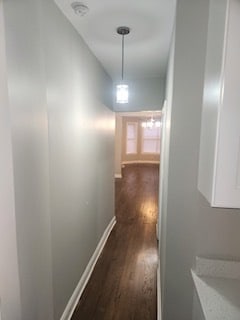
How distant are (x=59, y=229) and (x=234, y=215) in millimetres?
1335

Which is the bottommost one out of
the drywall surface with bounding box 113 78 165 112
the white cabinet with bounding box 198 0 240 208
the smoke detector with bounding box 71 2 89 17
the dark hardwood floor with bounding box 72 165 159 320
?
the dark hardwood floor with bounding box 72 165 159 320

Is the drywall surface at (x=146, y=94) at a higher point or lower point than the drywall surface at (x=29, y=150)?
higher

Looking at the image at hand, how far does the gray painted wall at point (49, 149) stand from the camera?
121cm

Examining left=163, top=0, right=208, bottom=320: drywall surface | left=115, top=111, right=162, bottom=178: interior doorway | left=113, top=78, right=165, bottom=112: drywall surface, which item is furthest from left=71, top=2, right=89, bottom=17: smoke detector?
left=115, top=111, right=162, bottom=178: interior doorway

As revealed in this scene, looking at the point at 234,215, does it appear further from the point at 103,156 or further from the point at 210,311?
the point at 103,156

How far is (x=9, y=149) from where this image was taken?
1114 mm

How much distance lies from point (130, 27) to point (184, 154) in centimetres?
131

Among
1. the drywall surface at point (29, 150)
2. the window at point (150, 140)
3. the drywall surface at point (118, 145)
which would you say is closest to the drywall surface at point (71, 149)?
the drywall surface at point (29, 150)

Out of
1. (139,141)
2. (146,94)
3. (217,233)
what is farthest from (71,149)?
(139,141)

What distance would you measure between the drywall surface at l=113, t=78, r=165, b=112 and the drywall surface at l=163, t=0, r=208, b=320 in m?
1.99

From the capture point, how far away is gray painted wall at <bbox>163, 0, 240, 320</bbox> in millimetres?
1319

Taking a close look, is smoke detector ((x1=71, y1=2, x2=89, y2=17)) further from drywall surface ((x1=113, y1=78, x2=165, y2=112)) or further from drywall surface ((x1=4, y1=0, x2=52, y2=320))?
drywall surface ((x1=113, y1=78, x2=165, y2=112))

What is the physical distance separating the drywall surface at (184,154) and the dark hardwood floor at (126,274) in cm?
60

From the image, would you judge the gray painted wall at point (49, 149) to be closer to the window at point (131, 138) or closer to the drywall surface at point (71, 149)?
the drywall surface at point (71, 149)
